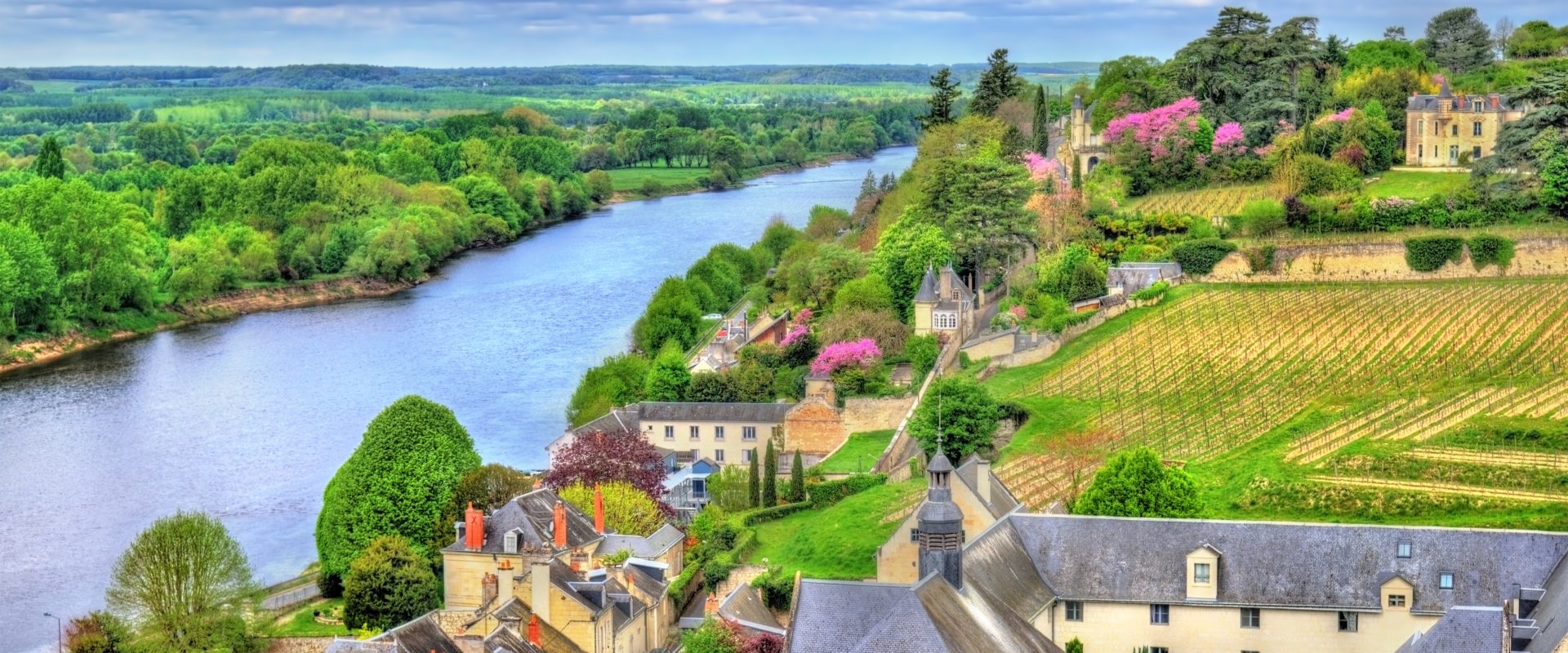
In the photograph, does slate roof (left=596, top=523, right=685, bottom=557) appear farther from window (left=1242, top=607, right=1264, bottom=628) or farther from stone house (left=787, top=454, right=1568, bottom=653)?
window (left=1242, top=607, right=1264, bottom=628)

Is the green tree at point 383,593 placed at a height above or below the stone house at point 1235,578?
below

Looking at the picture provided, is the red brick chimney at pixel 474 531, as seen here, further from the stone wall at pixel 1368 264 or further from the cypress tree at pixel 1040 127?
the cypress tree at pixel 1040 127

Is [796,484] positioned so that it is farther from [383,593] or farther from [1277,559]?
[1277,559]

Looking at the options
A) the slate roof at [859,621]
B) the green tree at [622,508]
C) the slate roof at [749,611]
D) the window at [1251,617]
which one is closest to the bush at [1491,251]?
the green tree at [622,508]

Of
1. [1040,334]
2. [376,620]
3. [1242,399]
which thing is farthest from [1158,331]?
[376,620]

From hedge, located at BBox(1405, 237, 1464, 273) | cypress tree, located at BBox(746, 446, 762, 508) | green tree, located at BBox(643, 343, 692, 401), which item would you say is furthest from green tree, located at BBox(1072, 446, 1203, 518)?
green tree, located at BBox(643, 343, 692, 401)

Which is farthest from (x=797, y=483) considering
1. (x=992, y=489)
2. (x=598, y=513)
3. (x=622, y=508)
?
(x=992, y=489)
